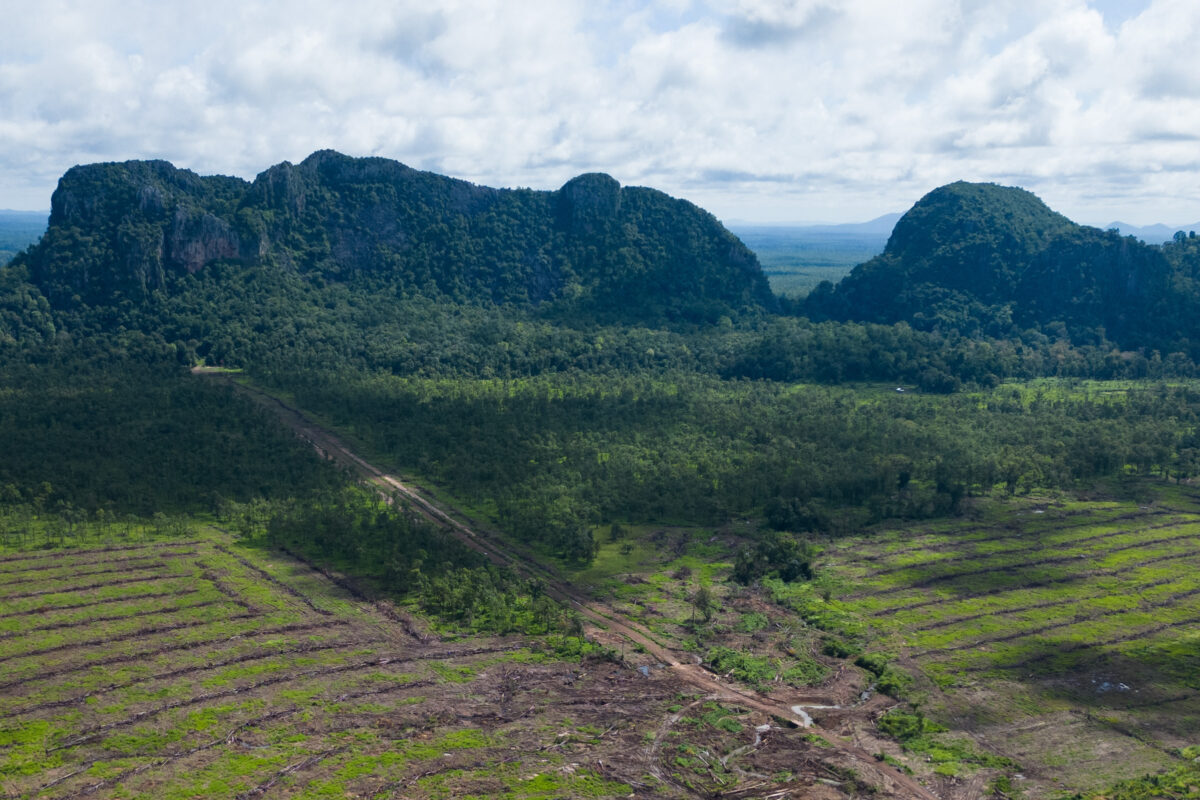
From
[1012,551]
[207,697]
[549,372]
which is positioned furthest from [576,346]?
[207,697]

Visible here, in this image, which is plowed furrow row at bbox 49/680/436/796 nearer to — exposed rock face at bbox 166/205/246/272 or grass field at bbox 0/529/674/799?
grass field at bbox 0/529/674/799

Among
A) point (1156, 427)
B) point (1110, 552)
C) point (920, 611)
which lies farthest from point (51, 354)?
point (1156, 427)

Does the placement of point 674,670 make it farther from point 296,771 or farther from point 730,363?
point 730,363

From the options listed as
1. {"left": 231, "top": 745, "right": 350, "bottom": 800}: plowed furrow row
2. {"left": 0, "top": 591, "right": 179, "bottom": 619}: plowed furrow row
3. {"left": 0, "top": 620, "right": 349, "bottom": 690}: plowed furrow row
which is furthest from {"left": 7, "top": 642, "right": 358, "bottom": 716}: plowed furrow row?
{"left": 0, "top": 591, "right": 179, "bottom": 619}: plowed furrow row

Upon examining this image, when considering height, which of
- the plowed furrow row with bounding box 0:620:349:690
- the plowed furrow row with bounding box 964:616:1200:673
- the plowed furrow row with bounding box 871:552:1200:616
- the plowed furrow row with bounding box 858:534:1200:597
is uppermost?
the plowed furrow row with bounding box 0:620:349:690

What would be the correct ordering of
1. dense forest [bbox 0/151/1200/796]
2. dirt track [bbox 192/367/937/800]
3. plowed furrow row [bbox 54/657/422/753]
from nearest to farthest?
plowed furrow row [bbox 54/657/422/753] < dirt track [bbox 192/367/937/800] < dense forest [bbox 0/151/1200/796]

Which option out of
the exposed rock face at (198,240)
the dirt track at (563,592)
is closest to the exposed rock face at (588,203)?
the exposed rock face at (198,240)
